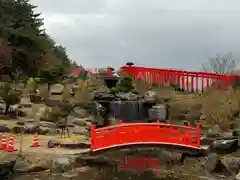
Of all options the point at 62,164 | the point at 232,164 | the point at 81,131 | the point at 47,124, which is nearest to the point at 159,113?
the point at 81,131

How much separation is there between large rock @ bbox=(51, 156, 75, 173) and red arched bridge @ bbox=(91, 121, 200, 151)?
175cm

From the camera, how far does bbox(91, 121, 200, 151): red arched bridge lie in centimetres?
1534

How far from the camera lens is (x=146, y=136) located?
51.1 ft

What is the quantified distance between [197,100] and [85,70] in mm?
13575

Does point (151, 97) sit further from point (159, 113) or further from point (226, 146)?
point (226, 146)

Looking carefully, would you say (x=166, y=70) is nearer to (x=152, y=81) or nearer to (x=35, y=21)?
(x=152, y=81)

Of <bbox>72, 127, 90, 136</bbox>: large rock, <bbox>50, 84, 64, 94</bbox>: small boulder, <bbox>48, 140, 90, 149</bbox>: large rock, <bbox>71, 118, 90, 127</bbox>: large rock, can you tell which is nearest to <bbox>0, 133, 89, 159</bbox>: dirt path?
<bbox>48, 140, 90, 149</bbox>: large rock

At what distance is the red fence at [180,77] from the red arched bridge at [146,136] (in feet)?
33.3

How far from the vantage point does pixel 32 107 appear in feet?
75.1

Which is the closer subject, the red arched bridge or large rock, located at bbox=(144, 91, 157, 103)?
the red arched bridge

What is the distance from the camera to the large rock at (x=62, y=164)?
13.5 m

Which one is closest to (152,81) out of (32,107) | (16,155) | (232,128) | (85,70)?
(85,70)

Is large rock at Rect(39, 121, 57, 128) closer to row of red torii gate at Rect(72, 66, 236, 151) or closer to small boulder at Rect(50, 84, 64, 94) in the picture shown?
row of red torii gate at Rect(72, 66, 236, 151)

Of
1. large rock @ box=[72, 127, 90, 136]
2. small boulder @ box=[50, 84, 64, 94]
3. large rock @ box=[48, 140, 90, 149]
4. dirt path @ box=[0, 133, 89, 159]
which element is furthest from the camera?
small boulder @ box=[50, 84, 64, 94]
